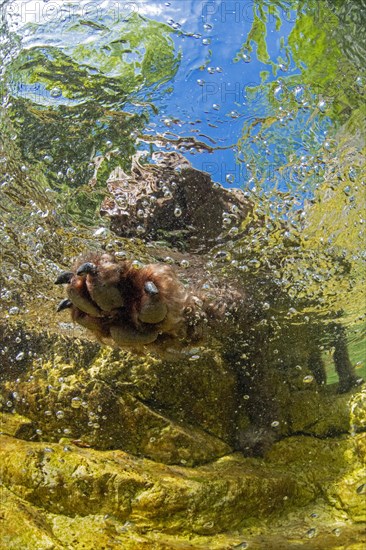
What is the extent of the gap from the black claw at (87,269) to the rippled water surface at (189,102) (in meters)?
1.72

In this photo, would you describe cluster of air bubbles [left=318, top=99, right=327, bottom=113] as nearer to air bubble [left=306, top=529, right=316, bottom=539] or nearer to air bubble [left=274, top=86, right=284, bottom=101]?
air bubble [left=274, top=86, right=284, bottom=101]

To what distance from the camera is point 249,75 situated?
150 inches

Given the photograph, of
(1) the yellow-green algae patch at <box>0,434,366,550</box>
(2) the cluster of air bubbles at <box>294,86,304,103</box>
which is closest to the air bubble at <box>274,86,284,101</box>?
(2) the cluster of air bubbles at <box>294,86,304,103</box>

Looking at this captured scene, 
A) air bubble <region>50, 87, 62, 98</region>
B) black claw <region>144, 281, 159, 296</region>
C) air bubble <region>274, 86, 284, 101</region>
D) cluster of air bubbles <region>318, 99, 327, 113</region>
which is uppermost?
air bubble <region>274, 86, 284, 101</region>

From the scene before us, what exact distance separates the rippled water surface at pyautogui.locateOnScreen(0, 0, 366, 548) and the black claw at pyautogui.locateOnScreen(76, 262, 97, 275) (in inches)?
67.5

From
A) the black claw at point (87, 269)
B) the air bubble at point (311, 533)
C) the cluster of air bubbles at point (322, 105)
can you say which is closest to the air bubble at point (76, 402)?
the air bubble at point (311, 533)

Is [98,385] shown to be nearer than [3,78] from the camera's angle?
No

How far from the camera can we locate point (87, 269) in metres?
2.98

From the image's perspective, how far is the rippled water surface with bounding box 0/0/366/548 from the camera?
12.1ft

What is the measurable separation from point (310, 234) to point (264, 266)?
0.84m

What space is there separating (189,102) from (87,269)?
183 centimetres

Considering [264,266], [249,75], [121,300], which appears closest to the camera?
[121,300]

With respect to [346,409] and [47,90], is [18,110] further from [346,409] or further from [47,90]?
[346,409]

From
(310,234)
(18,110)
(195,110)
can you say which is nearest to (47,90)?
(18,110)
